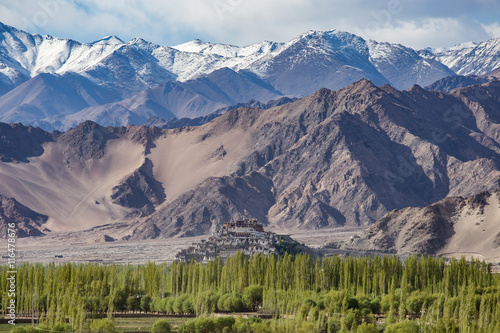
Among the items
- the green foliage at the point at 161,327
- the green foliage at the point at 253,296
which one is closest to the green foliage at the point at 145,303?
the green foliage at the point at 253,296

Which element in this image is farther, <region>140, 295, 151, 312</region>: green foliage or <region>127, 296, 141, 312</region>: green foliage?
<region>140, 295, 151, 312</region>: green foliage

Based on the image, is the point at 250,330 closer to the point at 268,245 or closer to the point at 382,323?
the point at 382,323

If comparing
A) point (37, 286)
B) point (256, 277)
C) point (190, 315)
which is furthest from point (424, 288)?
point (37, 286)

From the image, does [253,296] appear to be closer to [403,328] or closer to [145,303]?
[145,303]

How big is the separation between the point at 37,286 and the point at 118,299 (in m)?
13.5

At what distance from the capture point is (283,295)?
127938 mm

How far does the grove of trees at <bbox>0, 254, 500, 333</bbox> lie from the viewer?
104250mm

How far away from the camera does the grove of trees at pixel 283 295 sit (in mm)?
104250

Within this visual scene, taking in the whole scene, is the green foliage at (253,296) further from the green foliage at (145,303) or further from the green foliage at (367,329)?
the green foliage at (367,329)

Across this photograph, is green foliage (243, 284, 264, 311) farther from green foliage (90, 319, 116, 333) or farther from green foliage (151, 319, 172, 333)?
green foliage (90, 319, 116, 333)

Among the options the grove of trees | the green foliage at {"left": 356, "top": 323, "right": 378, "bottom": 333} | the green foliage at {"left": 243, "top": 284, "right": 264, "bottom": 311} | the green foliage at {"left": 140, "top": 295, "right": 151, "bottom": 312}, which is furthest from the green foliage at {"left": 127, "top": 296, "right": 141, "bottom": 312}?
the green foliage at {"left": 356, "top": 323, "right": 378, "bottom": 333}

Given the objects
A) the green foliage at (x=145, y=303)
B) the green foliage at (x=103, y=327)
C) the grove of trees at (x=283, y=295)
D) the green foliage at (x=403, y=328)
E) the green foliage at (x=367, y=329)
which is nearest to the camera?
the green foliage at (x=103, y=327)

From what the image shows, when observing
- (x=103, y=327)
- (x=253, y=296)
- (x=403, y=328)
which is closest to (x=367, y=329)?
(x=403, y=328)

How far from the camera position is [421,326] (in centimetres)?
10175
